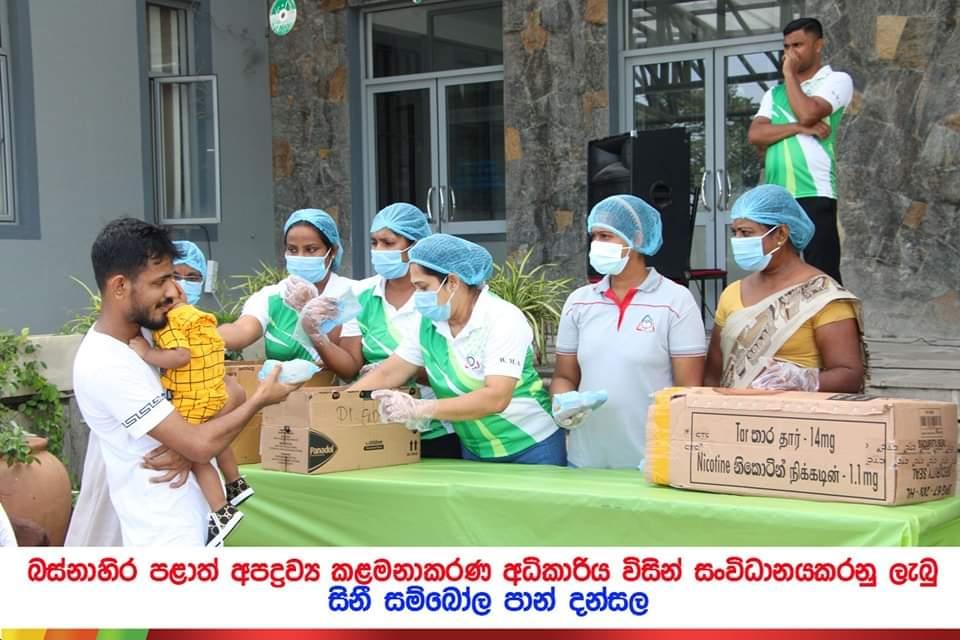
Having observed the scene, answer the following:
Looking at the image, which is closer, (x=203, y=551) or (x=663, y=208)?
(x=203, y=551)

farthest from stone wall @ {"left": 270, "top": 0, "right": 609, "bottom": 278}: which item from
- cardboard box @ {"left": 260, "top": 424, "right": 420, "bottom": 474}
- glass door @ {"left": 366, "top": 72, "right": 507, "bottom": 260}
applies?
cardboard box @ {"left": 260, "top": 424, "right": 420, "bottom": 474}

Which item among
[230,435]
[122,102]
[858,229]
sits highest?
[122,102]

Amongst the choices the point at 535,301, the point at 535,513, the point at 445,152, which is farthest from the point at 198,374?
the point at 445,152

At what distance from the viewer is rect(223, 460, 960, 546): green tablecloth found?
2.75 m

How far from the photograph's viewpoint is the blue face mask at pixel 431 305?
3.80m

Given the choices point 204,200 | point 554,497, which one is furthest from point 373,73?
point 554,497

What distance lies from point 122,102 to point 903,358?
261 inches

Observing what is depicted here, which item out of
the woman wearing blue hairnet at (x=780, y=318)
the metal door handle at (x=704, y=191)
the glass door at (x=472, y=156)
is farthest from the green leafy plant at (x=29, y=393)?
the metal door handle at (x=704, y=191)

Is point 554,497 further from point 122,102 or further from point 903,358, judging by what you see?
point 122,102

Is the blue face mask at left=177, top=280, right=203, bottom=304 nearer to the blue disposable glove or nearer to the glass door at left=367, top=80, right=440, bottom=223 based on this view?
the blue disposable glove

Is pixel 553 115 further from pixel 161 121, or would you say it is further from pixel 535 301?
pixel 161 121

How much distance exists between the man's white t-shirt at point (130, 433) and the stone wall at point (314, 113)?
748cm

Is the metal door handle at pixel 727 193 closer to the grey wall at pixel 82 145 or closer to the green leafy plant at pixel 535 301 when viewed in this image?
the green leafy plant at pixel 535 301

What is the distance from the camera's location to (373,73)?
10.4 metres
